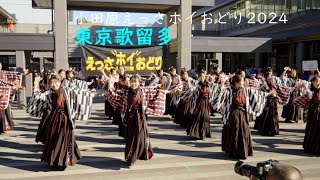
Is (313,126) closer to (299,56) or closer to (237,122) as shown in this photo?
(237,122)

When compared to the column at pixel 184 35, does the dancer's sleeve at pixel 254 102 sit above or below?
below

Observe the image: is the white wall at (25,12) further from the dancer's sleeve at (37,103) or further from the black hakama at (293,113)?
the dancer's sleeve at (37,103)

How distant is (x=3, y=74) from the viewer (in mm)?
10289

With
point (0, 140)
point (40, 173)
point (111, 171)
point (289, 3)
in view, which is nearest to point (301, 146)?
point (111, 171)

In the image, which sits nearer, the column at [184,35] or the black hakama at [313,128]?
the black hakama at [313,128]

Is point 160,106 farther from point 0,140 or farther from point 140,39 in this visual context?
point 140,39

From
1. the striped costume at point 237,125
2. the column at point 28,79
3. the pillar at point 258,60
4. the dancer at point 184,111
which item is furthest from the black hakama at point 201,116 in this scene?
the pillar at point 258,60

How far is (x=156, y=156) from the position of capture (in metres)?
7.08

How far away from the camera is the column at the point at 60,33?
40.5 ft

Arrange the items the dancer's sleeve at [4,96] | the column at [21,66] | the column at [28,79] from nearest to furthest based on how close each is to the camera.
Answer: the dancer's sleeve at [4,96] → the column at [21,66] → the column at [28,79]

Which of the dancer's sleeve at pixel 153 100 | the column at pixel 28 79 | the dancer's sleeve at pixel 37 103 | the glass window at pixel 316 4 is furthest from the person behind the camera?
the glass window at pixel 316 4

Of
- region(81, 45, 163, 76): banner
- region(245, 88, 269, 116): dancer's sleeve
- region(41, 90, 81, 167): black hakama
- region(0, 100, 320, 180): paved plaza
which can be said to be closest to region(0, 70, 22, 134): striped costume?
region(0, 100, 320, 180): paved plaza

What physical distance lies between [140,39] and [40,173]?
8160 millimetres

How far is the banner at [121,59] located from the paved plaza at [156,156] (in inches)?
116
